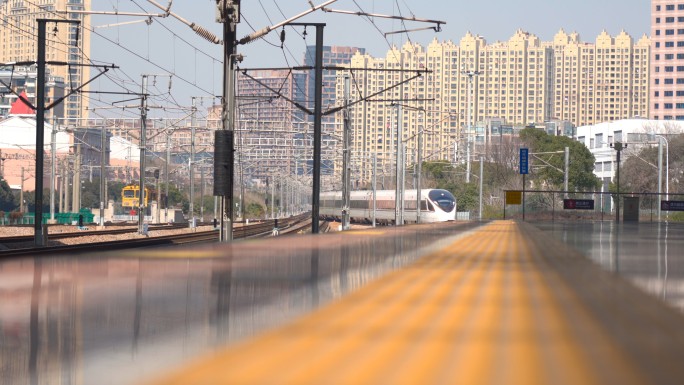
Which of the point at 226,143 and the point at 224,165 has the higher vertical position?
the point at 226,143

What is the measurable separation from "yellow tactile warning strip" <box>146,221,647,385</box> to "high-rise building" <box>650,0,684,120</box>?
201592 millimetres

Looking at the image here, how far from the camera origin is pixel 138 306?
5281mm

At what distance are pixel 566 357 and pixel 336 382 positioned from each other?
0.97m

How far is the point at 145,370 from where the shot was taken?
131 inches

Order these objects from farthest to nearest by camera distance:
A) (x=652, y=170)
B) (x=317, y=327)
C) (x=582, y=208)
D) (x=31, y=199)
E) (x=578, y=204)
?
(x=31, y=199), (x=652, y=170), (x=578, y=204), (x=582, y=208), (x=317, y=327)

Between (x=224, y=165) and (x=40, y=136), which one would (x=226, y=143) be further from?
(x=40, y=136)

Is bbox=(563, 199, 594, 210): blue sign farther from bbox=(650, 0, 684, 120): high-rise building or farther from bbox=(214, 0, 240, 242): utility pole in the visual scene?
bbox=(650, 0, 684, 120): high-rise building

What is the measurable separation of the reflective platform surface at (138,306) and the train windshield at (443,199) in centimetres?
6606

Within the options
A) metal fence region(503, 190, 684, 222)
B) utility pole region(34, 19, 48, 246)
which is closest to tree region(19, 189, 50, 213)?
metal fence region(503, 190, 684, 222)

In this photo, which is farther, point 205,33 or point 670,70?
point 670,70

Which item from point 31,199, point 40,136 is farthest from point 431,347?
point 31,199

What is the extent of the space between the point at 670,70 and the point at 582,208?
451 ft

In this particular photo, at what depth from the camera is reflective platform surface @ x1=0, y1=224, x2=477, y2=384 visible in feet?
11.7

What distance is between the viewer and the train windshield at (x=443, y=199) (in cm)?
7594
